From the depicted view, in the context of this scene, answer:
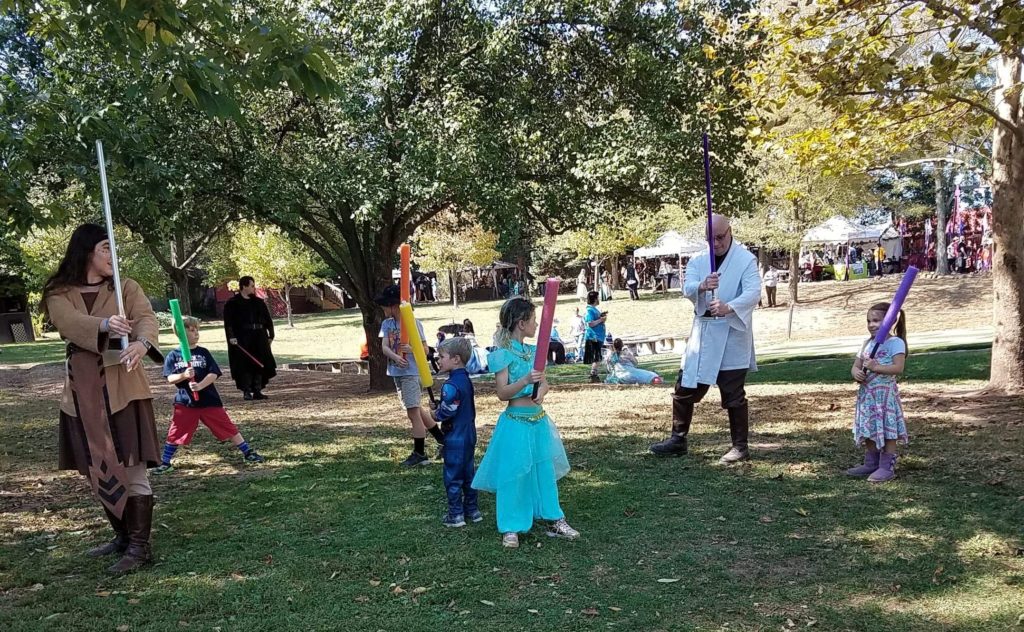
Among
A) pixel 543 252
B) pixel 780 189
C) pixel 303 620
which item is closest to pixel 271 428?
pixel 303 620

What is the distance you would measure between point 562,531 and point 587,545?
0.68 ft

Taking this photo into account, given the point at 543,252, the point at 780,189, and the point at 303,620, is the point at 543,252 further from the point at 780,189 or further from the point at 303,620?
the point at 303,620

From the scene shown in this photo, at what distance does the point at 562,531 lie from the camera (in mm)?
4812

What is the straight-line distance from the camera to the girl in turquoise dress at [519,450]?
471cm

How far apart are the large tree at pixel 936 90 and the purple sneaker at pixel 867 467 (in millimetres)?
3468

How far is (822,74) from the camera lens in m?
7.64

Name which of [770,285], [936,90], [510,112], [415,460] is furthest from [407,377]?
[770,285]

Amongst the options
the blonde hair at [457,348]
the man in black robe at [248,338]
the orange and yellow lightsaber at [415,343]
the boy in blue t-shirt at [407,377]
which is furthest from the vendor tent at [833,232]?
the orange and yellow lightsaber at [415,343]

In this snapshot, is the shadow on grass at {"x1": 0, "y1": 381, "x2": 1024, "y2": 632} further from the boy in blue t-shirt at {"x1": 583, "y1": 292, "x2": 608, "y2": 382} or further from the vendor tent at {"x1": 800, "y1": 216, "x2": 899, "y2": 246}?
the vendor tent at {"x1": 800, "y1": 216, "x2": 899, "y2": 246}

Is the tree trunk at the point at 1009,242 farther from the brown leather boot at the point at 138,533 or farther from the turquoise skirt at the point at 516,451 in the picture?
the brown leather boot at the point at 138,533

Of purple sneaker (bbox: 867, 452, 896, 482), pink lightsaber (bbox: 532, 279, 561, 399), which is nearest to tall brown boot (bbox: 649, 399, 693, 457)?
purple sneaker (bbox: 867, 452, 896, 482)

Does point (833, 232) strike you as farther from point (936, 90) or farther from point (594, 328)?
point (936, 90)

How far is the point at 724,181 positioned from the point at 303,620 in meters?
8.94

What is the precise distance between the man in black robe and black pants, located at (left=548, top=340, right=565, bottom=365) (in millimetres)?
6407
